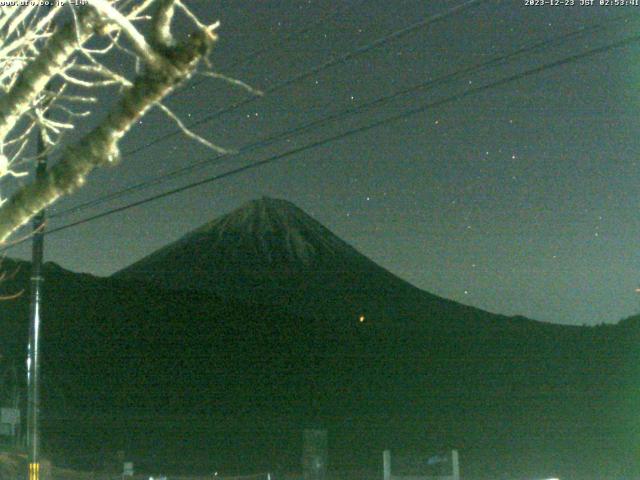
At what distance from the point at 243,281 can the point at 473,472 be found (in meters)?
128

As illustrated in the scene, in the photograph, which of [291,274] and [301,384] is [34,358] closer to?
[301,384]

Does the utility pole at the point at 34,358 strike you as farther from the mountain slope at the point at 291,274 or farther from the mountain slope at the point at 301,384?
the mountain slope at the point at 291,274

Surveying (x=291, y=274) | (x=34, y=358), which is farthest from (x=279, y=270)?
(x=34, y=358)

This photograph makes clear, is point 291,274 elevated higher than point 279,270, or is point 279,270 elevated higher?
point 279,270

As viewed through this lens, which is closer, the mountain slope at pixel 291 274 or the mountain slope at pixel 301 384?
the mountain slope at pixel 301 384

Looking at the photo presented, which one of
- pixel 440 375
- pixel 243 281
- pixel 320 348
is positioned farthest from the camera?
pixel 243 281

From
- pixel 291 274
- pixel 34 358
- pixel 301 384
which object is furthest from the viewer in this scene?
A: pixel 291 274

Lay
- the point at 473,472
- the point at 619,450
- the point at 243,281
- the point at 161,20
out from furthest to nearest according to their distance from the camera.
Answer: the point at 243,281, the point at 619,450, the point at 473,472, the point at 161,20

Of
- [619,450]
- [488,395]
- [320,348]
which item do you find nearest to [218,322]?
[320,348]

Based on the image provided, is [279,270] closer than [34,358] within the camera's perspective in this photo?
No

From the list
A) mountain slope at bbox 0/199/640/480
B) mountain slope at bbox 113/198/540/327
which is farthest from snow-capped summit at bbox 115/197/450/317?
mountain slope at bbox 0/199/640/480

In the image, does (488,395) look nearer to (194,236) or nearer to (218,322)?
(218,322)

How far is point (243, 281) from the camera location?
583ft

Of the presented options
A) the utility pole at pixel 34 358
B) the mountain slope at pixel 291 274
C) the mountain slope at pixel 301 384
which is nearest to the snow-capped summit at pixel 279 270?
the mountain slope at pixel 291 274
